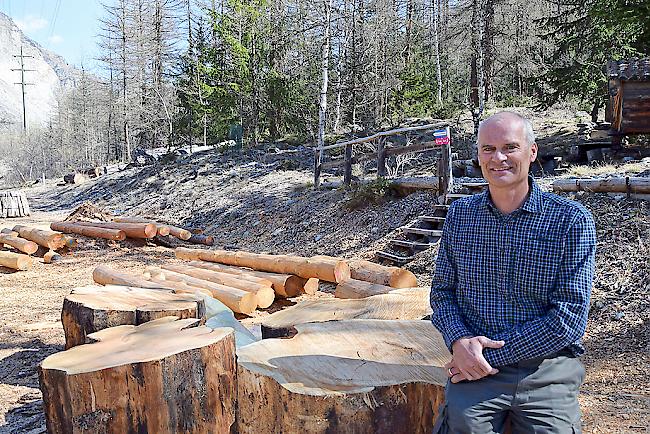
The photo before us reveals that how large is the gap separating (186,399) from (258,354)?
409 mm

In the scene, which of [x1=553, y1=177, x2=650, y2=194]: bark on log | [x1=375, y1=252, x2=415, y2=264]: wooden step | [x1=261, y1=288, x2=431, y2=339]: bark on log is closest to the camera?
[x1=261, y1=288, x2=431, y2=339]: bark on log

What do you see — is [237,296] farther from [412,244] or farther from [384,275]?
[412,244]

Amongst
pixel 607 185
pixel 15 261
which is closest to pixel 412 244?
pixel 607 185

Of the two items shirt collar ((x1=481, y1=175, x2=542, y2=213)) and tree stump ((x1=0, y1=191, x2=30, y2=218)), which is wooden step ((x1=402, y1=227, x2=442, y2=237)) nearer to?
shirt collar ((x1=481, y1=175, x2=542, y2=213))

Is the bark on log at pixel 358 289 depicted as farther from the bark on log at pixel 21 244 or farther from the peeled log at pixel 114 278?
the bark on log at pixel 21 244

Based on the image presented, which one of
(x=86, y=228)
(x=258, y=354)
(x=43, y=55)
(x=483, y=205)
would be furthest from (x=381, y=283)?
(x=43, y=55)

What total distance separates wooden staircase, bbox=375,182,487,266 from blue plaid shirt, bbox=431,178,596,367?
19.4ft

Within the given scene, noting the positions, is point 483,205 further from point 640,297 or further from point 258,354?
point 640,297

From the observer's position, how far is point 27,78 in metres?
154

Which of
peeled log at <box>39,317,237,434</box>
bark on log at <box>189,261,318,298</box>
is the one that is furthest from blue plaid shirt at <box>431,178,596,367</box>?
bark on log at <box>189,261,318,298</box>

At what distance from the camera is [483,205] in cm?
221

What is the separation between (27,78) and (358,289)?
172765 millimetres

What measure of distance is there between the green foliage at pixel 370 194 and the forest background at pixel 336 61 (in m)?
6.74

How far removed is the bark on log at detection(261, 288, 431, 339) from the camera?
374 centimetres
